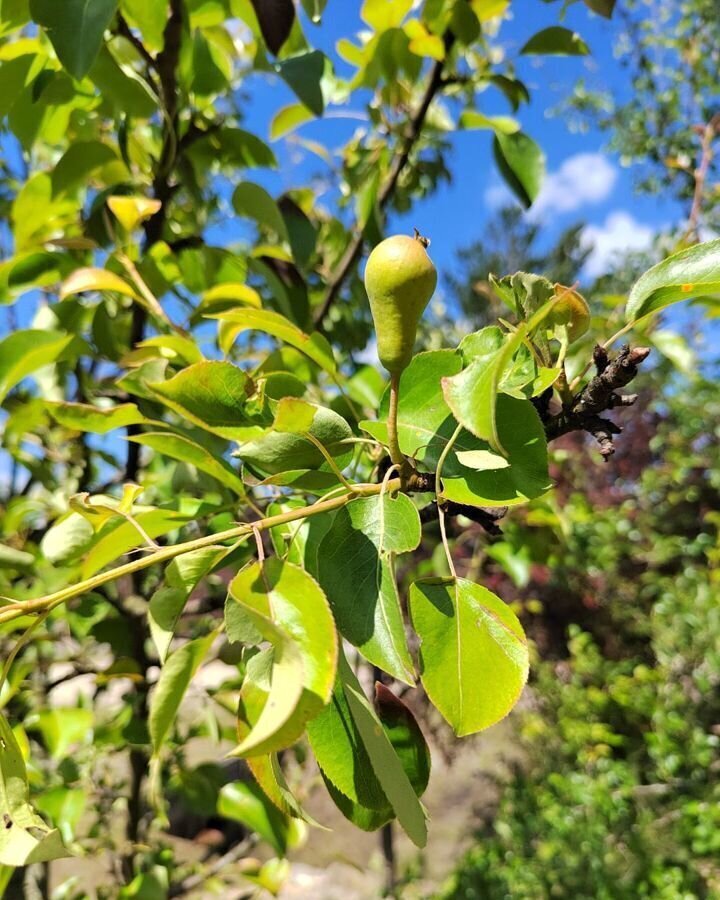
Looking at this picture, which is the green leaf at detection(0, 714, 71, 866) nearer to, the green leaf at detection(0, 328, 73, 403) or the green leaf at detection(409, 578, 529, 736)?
the green leaf at detection(409, 578, 529, 736)

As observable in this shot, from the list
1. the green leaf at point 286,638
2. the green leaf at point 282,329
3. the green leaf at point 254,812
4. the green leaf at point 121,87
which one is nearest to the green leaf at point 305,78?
the green leaf at point 121,87

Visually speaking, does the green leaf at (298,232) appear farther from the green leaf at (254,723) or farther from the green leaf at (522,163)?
the green leaf at (254,723)

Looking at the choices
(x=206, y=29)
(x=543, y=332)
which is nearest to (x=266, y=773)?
(x=543, y=332)

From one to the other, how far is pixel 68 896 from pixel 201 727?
484 mm

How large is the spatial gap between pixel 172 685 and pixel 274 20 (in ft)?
1.86

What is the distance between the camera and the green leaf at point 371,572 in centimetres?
35

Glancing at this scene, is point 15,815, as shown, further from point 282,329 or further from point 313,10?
point 313,10

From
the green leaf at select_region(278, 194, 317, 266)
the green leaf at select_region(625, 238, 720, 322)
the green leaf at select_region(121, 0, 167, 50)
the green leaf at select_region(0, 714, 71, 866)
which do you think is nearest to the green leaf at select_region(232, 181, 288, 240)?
the green leaf at select_region(278, 194, 317, 266)

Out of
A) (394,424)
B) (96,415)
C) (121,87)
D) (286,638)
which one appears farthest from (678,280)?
(121,87)

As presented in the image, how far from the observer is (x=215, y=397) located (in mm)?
392

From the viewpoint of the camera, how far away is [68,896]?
136cm

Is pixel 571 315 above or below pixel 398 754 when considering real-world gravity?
above

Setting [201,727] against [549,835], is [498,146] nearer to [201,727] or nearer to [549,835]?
[201,727]

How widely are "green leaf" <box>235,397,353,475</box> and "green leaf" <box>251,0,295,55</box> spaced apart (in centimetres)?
39
